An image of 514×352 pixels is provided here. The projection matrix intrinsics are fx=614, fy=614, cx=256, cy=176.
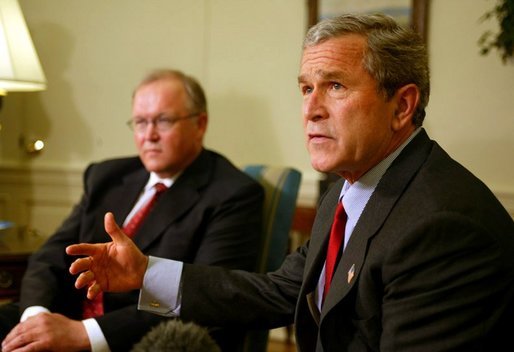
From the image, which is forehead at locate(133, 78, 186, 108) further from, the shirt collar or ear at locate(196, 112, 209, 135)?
the shirt collar

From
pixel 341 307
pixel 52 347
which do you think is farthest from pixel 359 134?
pixel 52 347

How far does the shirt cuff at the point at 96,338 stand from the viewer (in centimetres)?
167

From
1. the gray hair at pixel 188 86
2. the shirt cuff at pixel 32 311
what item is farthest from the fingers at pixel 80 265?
the gray hair at pixel 188 86

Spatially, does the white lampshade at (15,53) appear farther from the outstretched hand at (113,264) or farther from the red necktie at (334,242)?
the red necktie at (334,242)

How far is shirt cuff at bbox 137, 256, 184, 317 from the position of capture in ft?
4.41

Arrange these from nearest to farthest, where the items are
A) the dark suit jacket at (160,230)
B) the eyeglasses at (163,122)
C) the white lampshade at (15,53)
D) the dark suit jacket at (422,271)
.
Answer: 1. the dark suit jacket at (422,271)
2. the dark suit jacket at (160,230)
3. the eyeglasses at (163,122)
4. the white lampshade at (15,53)

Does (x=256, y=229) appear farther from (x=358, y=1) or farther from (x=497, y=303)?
(x=358, y=1)

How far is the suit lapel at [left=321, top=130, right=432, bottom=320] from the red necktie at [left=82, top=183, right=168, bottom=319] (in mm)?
1020

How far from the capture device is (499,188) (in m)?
2.48

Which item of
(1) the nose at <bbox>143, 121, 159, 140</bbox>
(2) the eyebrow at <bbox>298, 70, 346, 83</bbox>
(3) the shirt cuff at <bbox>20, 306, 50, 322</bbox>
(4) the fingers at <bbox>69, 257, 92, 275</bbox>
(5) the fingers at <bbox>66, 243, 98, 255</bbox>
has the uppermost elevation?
(2) the eyebrow at <bbox>298, 70, 346, 83</bbox>

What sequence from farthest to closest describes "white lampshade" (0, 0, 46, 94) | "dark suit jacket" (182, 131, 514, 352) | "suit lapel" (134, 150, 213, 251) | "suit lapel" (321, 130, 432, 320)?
1. "white lampshade" (0, 0, 46, 94)
2. "suit lapel" (134, 150, 213, 251)
3. "suit lapel" (321, 130, 432, 320)
4. "dark suit jacket" (182, 131, 514, 352)

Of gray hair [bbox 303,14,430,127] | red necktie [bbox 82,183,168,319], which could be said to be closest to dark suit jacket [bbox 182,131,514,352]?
gray hair [bbox 303,14,430,127]

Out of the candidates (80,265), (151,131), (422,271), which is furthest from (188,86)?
(422,271)

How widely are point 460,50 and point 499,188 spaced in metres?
0.58
